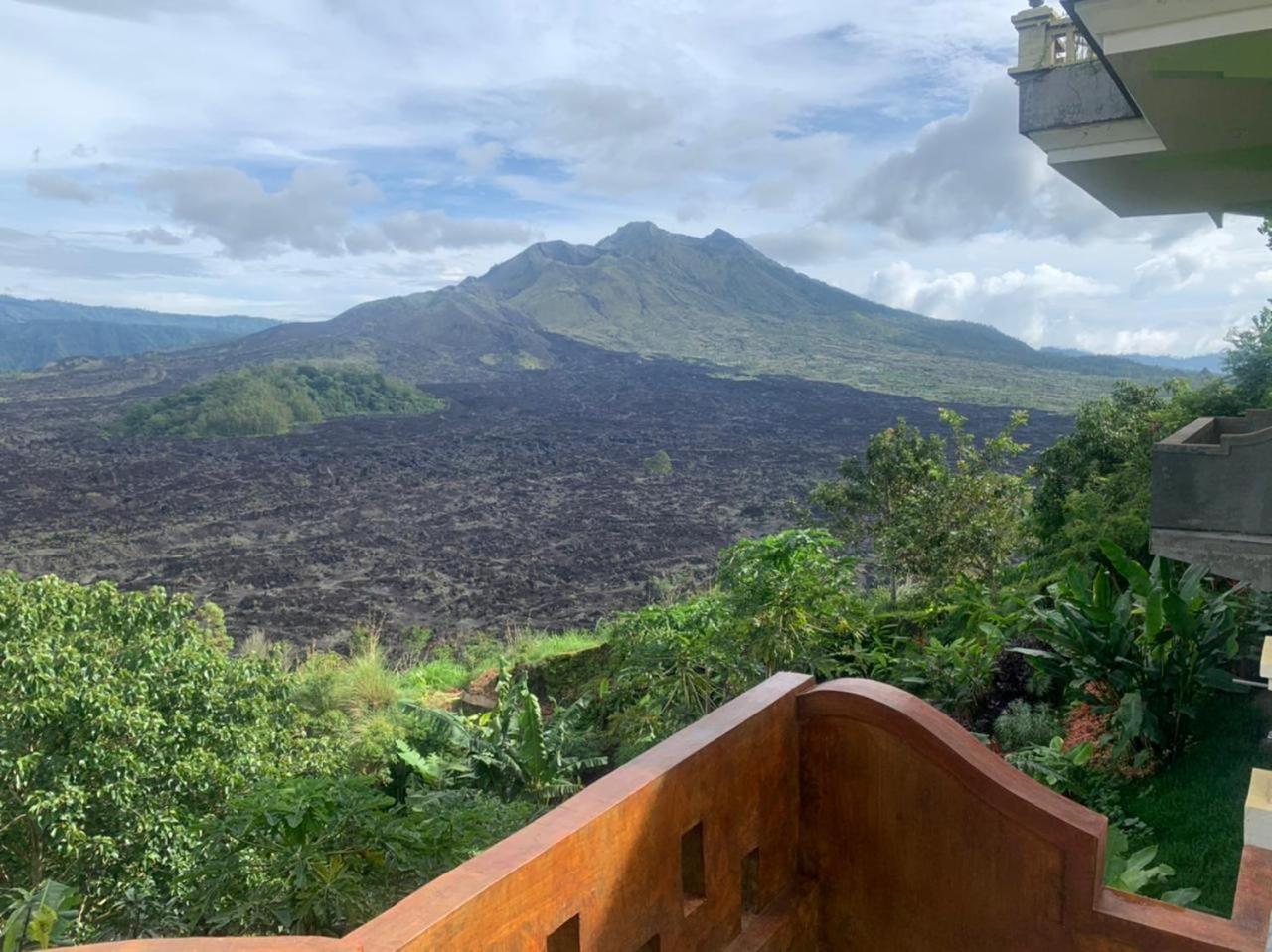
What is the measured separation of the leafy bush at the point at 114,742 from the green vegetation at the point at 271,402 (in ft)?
169

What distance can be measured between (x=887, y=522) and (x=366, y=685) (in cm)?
582

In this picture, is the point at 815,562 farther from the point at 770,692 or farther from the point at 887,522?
the point at 887,522

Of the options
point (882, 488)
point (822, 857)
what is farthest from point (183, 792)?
point (882, 488)

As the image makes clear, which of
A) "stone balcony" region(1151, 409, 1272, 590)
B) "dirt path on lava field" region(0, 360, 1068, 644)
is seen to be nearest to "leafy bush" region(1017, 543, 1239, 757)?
"stone balcony" region(1151, 409, 1272, 590)

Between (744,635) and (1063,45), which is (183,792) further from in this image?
(1063,45)

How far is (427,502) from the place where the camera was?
38.5 m

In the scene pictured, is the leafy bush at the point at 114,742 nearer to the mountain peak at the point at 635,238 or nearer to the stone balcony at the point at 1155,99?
the stone balcony at the point at 1155,99

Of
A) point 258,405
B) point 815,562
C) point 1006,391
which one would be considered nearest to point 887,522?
point 815,562

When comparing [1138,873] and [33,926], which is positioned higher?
[1138,873]

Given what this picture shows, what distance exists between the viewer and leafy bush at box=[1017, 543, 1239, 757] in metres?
4.45

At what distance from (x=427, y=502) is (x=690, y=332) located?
222ft

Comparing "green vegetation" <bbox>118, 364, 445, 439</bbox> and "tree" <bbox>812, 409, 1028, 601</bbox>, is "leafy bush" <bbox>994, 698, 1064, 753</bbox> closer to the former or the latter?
"tree" <bbox>812, 409, 1028, 601</bbox>

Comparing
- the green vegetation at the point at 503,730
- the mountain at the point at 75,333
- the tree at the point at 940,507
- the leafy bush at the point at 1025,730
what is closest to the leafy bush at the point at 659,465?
the tree at the point at 940,507

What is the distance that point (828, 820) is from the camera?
2.33m
